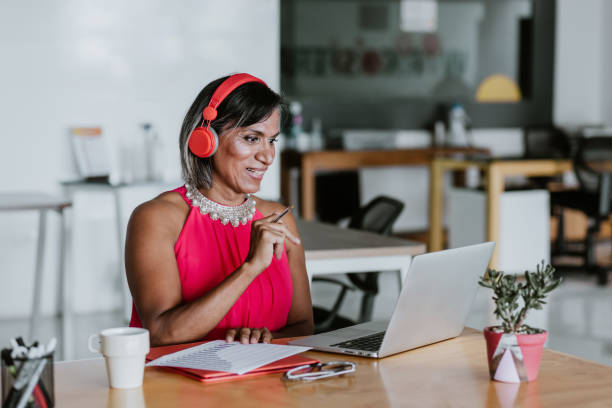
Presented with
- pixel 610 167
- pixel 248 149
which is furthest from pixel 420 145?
pixel 248 149

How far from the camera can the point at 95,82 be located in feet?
15.0

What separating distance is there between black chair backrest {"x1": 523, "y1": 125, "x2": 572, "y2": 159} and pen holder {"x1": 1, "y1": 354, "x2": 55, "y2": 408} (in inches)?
233

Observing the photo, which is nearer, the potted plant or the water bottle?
the potted plant

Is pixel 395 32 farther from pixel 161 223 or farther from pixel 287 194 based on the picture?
pixel 161 223

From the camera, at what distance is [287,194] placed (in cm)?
621

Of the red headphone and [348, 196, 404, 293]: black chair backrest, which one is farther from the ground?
the red headphone

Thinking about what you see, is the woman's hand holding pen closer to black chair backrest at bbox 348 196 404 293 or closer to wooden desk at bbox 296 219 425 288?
wooden desk at bbox 296 219 425 288

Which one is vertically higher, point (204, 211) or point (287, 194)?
point (204, 211)

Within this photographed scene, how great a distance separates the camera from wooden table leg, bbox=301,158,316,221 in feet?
19.3

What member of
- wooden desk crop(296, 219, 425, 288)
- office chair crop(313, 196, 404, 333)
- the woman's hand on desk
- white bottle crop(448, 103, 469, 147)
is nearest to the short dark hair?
the woman's hand on desk

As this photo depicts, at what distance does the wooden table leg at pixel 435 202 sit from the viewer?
20.0 feet

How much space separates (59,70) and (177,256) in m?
3.05

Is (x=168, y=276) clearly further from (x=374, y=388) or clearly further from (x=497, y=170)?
(x=497, y=170)

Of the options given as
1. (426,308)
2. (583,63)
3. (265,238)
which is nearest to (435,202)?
(583,63)
